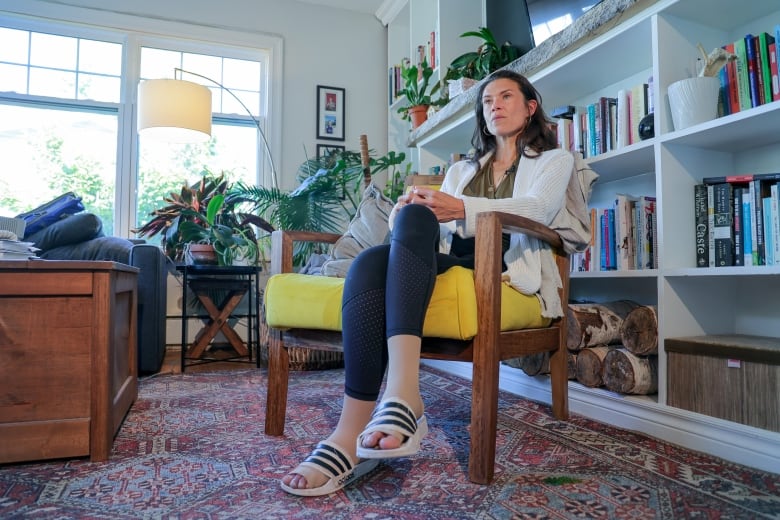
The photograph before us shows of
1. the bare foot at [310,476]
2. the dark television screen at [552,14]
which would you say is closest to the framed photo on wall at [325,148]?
the dark television screen at [552,14]

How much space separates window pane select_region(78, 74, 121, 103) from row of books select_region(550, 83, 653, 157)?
121 inches

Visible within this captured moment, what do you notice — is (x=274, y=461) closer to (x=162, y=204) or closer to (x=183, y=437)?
(x=183, y=437)

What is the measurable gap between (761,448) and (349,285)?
1058mm

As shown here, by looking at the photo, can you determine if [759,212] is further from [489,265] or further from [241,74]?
[241,74]

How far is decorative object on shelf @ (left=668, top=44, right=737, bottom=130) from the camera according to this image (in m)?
1.47

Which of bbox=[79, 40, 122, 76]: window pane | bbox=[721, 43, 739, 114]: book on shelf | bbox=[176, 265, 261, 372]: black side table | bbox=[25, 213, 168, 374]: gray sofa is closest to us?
bbox=[721, 43, 739, 114]: book on shelf

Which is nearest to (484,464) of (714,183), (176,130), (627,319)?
(627,319)

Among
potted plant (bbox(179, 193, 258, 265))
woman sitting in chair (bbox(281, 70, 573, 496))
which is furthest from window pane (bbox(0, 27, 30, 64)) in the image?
woman sitting in chair (bbox(281, 70, 573, 496))

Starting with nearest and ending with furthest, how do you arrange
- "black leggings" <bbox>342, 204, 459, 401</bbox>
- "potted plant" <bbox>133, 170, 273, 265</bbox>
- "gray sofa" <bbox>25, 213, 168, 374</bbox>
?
"black leggings" <bbox>342, 204, 459, 401</bbox> < "gray sofa" <bbox>25, 213, 168, 374</bbox> < "potted plant" <bbox>133, 170, 273, 265</bbox>

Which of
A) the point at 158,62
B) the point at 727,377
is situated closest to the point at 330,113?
the point at 158,62

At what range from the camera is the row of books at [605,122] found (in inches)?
70.9

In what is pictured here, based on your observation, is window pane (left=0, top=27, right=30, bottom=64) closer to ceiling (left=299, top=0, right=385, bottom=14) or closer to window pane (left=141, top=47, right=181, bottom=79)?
window pane (left=141, top=47, right=181, bottom=79)

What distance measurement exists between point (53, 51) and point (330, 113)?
1.93 metres

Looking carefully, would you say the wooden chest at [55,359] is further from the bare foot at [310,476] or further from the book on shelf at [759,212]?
the book on shelf at [759,212]
